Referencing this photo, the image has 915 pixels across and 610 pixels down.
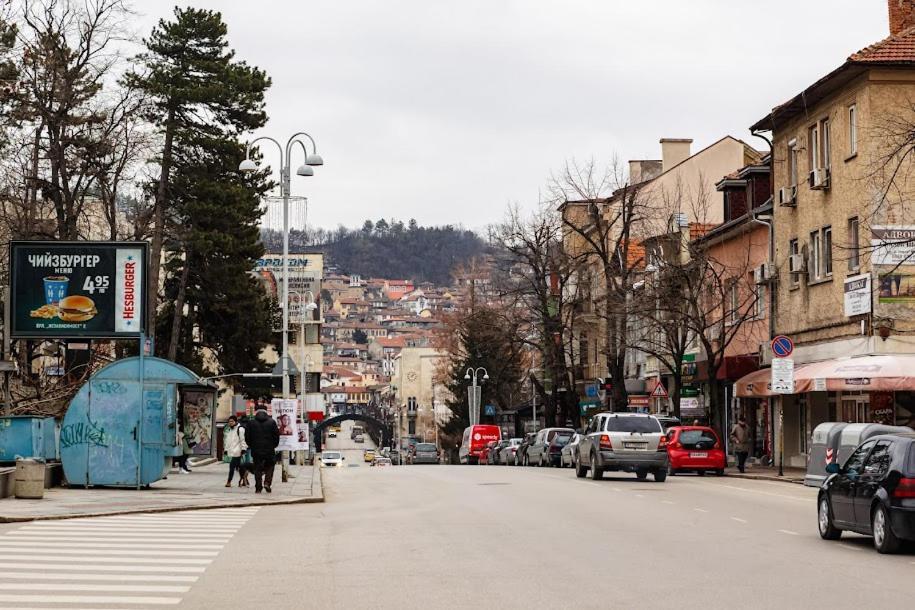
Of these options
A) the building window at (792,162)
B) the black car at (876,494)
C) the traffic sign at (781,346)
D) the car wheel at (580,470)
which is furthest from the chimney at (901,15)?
the black car at (876,494)

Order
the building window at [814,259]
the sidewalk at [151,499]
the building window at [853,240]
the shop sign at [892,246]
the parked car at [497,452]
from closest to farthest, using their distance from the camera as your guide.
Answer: the sidewalk at [151,499], the shop sign at [892,246], the building window at [853,240], the building window at [814,259], the parked car at [497,452]

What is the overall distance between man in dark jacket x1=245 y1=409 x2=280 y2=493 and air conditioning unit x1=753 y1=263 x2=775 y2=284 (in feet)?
73.9

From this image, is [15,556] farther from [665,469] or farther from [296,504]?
[665,469]

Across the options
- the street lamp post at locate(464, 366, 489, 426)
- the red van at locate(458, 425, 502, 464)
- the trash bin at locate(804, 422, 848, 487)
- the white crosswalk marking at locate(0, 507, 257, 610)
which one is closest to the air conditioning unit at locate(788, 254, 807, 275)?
the trash bin at locate(804, 422, 848, 487)

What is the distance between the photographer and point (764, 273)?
4781 centimetres

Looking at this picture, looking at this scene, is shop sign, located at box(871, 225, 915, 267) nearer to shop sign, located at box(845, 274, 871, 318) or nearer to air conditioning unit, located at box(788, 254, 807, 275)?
shop sign, located at box(845, 274, 871, 318)

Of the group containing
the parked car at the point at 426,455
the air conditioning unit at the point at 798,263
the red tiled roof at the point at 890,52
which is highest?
the red tiled roof at the point at 890,52

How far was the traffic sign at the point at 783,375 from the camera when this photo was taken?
37.1 meters

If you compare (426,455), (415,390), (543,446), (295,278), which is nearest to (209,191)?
(543,446)

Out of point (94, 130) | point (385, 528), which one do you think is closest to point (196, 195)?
point (94, 130)

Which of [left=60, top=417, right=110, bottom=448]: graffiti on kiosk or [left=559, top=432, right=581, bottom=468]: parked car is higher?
[left=60, top=417, right=110, bottom=448]: graffiti on kiosk

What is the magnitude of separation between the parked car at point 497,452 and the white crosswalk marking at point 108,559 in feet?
150

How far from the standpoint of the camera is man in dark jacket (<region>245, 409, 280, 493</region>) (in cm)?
2988

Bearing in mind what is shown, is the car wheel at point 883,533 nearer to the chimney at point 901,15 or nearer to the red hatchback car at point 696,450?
the red hatchback car at point 696,450
